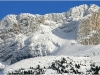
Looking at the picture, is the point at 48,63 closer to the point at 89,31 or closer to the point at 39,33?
the point at 89,31

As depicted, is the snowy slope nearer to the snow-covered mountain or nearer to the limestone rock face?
the snow-covered mountain

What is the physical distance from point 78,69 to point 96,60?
3596 millimetres

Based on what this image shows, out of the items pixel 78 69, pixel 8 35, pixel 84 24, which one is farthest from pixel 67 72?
pixel 8 35

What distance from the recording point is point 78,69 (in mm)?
22734

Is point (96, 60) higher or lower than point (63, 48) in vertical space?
lower

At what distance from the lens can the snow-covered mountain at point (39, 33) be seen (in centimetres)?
4322

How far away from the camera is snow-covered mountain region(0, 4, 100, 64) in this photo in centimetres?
4322

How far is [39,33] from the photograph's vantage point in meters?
46.8

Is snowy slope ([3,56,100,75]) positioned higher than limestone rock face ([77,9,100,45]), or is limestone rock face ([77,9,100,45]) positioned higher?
limestone rock face ([77,9,100,45])

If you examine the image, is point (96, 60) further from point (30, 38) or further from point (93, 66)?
point (30, 38)

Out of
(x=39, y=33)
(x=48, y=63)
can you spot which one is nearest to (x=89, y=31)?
(x=39, y=33)

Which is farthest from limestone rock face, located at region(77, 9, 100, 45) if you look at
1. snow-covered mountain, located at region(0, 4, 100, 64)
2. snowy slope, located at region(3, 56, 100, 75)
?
snowy slope, located at region(3, 56, 100, 75)

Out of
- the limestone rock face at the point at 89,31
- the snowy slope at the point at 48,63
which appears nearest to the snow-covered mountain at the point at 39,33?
the limestone rock face at the point at 89,31

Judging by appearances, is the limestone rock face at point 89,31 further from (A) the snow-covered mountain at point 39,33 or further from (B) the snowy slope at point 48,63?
(B) the snowy slope at point 48,63
